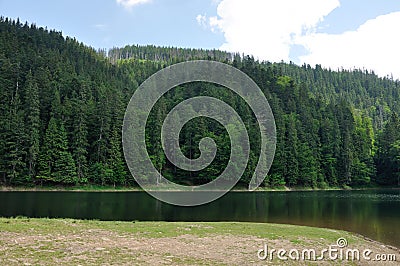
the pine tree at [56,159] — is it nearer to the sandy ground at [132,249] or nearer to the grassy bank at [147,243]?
the grassy bank at [147,243]

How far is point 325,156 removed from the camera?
93.1m

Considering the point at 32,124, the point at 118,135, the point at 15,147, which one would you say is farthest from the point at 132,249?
the point at 118,135

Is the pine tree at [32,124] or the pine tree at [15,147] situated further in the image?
the pine tree at [32,124]

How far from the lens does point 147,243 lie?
1513 centimetres

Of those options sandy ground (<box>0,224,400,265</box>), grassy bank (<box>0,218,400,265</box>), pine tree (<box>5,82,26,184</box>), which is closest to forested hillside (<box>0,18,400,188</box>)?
pine tree (<box>5,82,26,184</box>)

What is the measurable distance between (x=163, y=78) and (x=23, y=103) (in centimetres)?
5400

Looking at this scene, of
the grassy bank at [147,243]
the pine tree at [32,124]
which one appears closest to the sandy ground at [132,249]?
the grassy bank at [147,243]

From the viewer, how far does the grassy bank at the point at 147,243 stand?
11.8m

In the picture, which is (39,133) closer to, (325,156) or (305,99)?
(325,156)

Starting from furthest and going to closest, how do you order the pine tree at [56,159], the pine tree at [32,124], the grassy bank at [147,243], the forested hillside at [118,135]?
the forested hillside at [118,135], the pine tree at [32,124], the pine tree at [56,159], the grassy bank at [147,243]

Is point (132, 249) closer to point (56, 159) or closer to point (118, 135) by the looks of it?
point (56, 159)

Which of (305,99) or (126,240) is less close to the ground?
(305,99)

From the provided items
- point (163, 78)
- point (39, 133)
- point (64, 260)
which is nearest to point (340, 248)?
point (64, 260)

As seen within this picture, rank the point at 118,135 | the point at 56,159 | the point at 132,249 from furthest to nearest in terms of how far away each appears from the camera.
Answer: the point at 118,135, the point at 56,159, the point at 132,249
